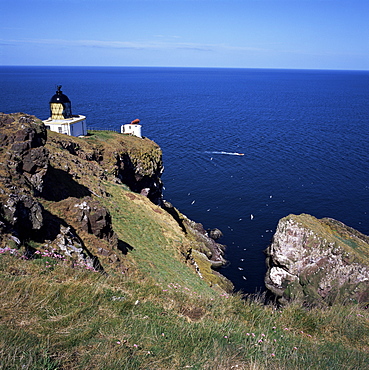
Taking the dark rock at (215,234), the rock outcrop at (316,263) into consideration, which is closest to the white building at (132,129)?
the dark rock at (215,234)

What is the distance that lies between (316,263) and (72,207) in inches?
1349

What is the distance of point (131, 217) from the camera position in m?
31.9

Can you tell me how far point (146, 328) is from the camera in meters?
9.47

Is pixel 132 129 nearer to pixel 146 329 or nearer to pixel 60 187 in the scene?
pixel 60 187

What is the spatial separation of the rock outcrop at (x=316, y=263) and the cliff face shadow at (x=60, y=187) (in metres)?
29.2

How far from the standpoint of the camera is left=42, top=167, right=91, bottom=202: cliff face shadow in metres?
24.9

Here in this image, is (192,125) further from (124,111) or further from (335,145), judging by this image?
(335,145)

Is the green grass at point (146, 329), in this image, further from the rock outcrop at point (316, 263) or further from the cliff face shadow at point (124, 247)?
the rock outcrop at point (316, 263)

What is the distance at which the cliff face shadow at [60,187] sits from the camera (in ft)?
81.6

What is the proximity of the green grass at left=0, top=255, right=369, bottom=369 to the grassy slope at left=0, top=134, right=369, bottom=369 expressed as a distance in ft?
0.09

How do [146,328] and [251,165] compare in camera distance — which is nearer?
[146,328]

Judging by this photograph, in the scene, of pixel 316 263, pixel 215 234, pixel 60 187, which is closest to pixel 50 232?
pixel 60 187

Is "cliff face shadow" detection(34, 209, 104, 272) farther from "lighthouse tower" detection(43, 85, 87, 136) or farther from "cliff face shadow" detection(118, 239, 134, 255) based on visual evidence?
"lighthouse tower" detection(43, 85, 87, 136)

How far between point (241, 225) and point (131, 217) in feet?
107
